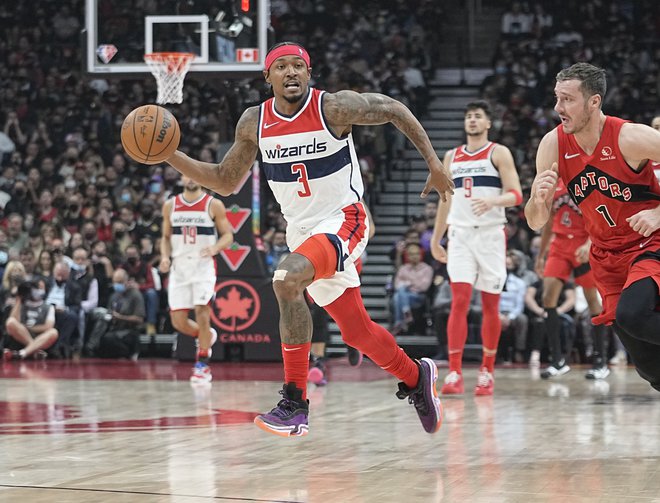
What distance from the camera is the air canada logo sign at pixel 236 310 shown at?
472 inches

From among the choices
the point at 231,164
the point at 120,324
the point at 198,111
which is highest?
the point at 198,111

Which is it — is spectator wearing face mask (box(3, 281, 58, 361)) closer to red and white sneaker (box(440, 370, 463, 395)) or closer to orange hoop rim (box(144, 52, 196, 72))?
orange hoop rim (box(144, 52, 196, 72))

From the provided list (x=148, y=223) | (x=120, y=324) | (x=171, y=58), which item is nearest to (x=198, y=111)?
(x=148, y=223)

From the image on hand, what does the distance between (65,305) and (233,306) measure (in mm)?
2589

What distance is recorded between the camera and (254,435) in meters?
5.88

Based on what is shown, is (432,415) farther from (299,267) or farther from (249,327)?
(249,327)

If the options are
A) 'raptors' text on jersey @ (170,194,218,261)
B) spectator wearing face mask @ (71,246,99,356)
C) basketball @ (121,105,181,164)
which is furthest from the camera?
Result: spectator wearing face mask @ (71,246,99,356)

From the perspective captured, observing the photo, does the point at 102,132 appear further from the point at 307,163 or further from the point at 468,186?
the point at 307,163

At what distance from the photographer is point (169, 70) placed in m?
11.2

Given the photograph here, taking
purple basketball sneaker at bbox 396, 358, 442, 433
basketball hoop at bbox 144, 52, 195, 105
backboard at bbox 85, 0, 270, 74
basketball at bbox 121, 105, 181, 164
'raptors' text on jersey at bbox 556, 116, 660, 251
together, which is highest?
backboard at bbox 85, 0, 270, 74

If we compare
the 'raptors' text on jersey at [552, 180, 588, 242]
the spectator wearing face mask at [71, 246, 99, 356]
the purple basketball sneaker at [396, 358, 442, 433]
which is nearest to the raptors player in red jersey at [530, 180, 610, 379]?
the 'raptors' text on jersey at [552, 180, 588, 242]

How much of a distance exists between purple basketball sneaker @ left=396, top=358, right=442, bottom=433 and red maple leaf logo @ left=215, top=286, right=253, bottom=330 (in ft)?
21.3

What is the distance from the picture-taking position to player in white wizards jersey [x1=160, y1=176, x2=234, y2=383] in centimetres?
1004

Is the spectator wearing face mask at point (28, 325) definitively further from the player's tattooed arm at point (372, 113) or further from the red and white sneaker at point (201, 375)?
the player's tattooed arm at point (372, 113)
